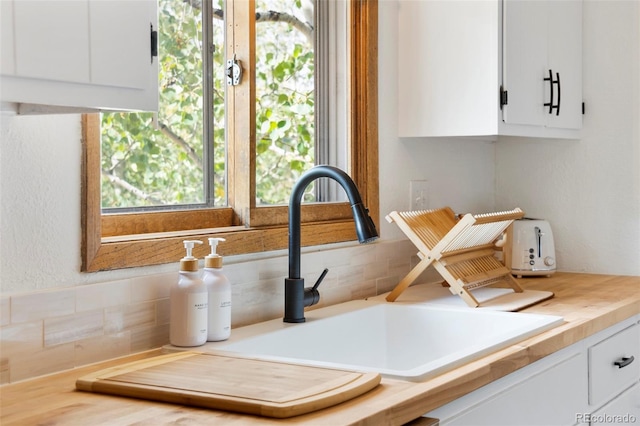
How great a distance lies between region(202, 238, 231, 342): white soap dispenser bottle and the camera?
1712mm

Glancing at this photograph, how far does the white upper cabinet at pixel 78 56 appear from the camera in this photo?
1085mm

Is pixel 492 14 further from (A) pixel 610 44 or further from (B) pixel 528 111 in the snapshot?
(A) pixel 610 44

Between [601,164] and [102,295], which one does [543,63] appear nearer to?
Answer: [601,164]

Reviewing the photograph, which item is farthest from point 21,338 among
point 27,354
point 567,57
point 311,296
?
point 567,57

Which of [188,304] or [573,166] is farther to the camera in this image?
[573,166]

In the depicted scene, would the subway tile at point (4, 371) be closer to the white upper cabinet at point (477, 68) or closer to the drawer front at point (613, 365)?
the drawer front at point (613, 365)

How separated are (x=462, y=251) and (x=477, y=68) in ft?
1.84

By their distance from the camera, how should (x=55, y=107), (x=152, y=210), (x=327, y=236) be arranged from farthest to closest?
1. (x=327, y=236)
2. (x=152, y=210)
3. (x=55, y=107)

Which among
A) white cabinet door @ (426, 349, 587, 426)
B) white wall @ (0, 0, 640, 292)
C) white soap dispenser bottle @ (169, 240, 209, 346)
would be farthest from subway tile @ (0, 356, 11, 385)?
white wall @ (0, 0, 640, 292)

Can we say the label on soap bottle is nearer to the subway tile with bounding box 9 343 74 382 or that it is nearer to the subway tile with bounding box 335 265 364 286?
the subway tile with bounding box 9 343 74 382

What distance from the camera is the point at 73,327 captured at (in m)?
1.54

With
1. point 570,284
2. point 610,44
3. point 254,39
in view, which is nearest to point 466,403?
point 254,39

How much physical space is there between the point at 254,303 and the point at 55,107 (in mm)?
881

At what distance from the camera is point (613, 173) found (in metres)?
2.92
